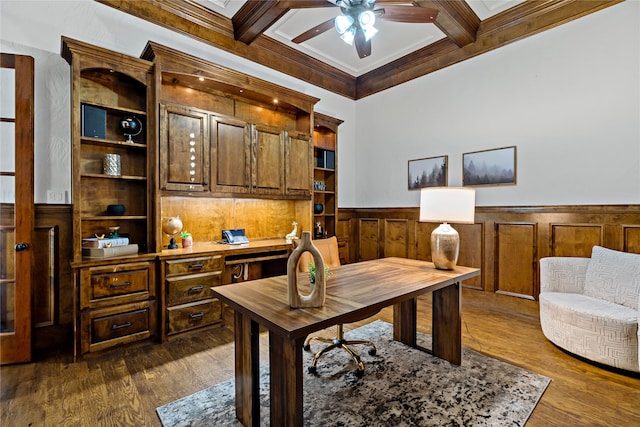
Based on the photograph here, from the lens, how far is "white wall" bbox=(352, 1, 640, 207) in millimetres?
2797

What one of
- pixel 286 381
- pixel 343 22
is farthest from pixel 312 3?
pixel 286 381

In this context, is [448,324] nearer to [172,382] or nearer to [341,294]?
[341,294]

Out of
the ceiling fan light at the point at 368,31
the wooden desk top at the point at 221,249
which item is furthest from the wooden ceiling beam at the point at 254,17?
the wooden desk top at the point at 221,249

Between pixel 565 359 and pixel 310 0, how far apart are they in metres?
3.50

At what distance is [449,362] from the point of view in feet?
7.63

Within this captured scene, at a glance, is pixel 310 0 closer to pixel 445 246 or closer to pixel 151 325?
pixel 445 246

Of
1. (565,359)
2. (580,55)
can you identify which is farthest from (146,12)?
(565,359)

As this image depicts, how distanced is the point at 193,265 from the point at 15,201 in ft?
4.61

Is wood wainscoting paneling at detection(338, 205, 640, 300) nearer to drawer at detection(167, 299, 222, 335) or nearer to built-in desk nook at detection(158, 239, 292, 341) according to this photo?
built-in desk nook at detection(158, 239, 292, 341)

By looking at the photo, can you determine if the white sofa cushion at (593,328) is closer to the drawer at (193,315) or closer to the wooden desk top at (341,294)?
the wooden desk top at (341,294)

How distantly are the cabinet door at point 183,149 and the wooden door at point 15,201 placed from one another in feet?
3.15

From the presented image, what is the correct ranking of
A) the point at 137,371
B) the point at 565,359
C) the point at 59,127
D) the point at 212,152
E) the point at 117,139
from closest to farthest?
the point at 137,371, the point at 565,359, the point at 59,127, the point at 117,139, the point at 212,152

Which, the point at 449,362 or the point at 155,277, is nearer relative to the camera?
the point at 449,362

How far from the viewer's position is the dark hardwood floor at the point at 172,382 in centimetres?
173
